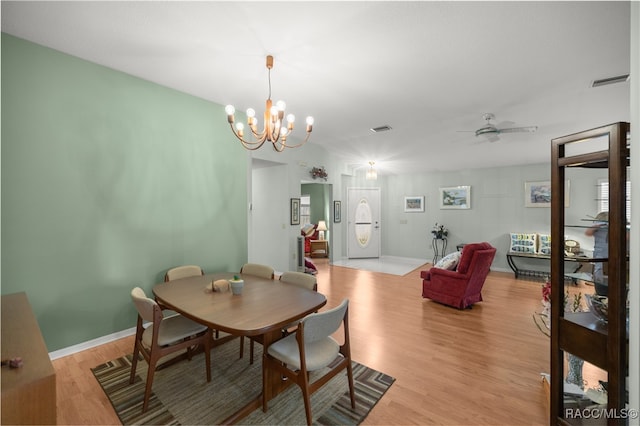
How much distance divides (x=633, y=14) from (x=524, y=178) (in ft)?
20.5

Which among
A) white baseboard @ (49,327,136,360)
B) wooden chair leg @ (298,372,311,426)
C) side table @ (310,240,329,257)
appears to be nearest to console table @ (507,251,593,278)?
side table @ (310,240,329,257)

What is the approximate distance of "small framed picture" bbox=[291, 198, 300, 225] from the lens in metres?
5.36

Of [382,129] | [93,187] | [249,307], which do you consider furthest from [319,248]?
[249,307]

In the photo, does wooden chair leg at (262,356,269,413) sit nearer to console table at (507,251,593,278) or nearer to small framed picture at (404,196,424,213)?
console table at (507,251,593,278)

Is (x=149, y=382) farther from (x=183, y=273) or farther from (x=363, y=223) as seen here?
(x=363, y=223)

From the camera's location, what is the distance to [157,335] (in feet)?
6.17

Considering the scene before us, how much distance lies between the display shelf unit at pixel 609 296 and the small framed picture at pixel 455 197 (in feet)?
19.1

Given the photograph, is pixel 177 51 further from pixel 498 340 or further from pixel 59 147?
pixel 498 340

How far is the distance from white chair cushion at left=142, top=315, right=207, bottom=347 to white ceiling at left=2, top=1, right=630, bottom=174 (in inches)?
89.4

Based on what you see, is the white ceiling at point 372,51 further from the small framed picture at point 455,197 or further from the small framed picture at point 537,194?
the small framed picture at point 455,197

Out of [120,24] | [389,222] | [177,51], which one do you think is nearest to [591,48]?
[177,51]

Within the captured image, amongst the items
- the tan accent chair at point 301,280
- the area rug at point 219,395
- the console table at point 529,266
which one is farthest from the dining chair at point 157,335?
the console table at point 529,266

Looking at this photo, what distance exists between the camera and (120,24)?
2064mm

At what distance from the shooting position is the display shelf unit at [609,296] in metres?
1.35
